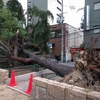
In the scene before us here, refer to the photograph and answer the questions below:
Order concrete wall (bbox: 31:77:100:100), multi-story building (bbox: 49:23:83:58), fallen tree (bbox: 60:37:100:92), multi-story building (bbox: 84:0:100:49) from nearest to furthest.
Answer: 1. concrete wall (bbox: 31:77:100:100)
2. fallen tree (bbox: 60:37:100:92)
3. multi-story building (bbox: 84:0:100:49)
4. multi-story building (bbox: 49:23:83:58)

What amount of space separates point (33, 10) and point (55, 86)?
37.2 feet

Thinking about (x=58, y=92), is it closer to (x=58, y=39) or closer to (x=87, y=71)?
(x=87, y=71)

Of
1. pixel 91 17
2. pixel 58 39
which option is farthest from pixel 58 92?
pixel 58 39

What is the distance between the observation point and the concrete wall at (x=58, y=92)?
2.66 metres

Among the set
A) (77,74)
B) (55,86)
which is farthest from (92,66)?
(55,86)

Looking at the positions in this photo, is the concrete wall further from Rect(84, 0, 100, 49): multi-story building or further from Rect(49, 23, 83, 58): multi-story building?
Rect(49, 23, 83, 58): multi-story building

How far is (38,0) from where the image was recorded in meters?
33.4

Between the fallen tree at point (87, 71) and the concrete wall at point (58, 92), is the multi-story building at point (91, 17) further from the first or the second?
the concrete wall at point (58, 92)

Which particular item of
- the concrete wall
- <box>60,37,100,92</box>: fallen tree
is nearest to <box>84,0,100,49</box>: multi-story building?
<box>60,37,100,92</box>: fallen tree

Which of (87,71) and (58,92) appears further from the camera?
(87,71)

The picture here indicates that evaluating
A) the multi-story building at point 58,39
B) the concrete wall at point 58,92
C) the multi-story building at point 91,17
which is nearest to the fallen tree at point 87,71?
the concrete wall at point 58,92

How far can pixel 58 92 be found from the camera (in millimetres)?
3164

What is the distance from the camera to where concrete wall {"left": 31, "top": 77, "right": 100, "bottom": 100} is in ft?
8.72

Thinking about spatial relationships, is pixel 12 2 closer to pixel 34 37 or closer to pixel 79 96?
pixel 34 37
